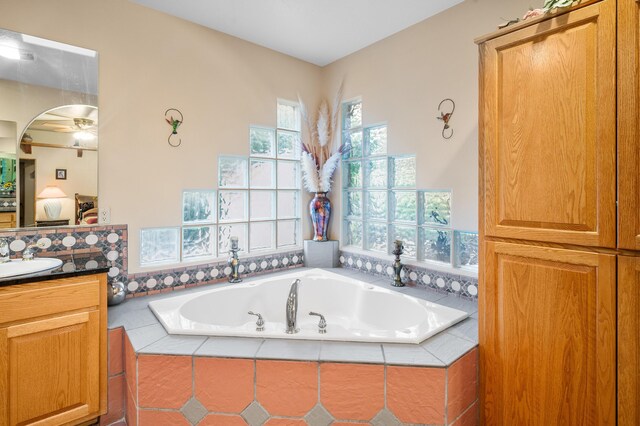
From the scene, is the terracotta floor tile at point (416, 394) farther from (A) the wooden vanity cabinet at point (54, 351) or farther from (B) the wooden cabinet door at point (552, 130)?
(A) the wooden vanity cabinet at point (54, 351)

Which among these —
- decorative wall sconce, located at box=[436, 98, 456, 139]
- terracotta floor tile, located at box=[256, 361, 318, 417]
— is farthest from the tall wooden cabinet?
terracotta floor tile, located at box=[256, 361, 318, 417]

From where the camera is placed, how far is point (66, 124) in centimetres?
194

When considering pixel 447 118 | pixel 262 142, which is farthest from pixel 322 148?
pixel 447 118

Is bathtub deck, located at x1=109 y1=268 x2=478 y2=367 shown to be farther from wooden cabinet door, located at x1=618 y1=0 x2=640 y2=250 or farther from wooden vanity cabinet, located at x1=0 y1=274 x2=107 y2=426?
wooden cabinet door, located at x1=618 y1=0 x2=640 y2=250

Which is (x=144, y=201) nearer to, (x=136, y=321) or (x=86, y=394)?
(x=136, y=321)

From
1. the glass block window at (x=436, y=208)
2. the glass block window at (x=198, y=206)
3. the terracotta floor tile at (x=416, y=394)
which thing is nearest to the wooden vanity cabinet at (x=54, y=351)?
the glass block window at (x=198, y=206)

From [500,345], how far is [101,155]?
2.51 meters

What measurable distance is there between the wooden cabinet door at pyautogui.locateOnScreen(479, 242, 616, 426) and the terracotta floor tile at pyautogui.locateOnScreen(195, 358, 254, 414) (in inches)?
43.3

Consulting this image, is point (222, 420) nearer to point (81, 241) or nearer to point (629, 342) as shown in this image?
point (81, 241)

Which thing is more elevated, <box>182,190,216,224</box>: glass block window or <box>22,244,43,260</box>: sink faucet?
<box>182,190,216,224</box>: glass block window

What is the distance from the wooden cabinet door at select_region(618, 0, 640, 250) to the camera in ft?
3.67

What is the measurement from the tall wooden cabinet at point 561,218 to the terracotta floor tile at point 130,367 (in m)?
1.62

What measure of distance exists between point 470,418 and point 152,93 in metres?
2.70

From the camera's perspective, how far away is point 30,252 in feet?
5.91
